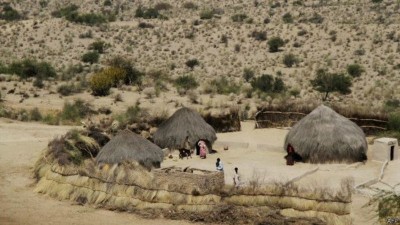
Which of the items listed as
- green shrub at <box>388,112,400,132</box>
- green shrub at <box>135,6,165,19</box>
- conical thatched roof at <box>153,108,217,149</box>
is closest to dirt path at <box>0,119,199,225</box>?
conical thatched roof at <box>153,108,217,149</box>

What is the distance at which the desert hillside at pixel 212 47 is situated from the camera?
3912 cm

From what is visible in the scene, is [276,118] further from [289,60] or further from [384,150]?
[289,60]

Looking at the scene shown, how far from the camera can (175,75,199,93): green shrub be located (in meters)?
40.9

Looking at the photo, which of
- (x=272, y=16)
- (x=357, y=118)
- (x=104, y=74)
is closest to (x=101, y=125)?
(x=357, y=118)

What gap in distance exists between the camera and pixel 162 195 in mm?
18344

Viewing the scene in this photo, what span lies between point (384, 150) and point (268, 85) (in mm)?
17628

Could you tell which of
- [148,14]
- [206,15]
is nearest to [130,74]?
[206,15]

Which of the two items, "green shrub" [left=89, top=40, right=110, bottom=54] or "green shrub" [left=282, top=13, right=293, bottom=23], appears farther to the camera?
"green shrub" [left=282, top=13, right=293, bottom=23]

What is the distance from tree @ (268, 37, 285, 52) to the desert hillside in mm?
127

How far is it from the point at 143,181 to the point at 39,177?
431 centimetres

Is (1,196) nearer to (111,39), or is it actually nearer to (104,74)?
(104,74)

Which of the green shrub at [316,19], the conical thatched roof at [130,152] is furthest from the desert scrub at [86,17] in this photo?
the conical thatched roof at [130,152]

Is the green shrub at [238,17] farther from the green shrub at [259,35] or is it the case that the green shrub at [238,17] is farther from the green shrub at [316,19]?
the green shrub at [259,35]

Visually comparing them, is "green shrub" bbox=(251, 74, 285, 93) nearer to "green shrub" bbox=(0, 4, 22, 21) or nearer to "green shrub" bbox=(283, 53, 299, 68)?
"green shrub" bbox=(283, 53, 299, 68)
